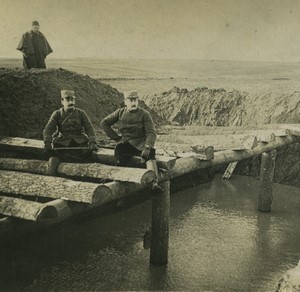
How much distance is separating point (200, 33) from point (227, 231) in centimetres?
891

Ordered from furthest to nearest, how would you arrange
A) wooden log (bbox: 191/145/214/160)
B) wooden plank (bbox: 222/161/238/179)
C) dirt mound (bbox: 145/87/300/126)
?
dirt mound (bbox: 145/87/300/126) → wooden plank (bbox: 222/161/238/179) → wooden log (bbox: 191/145/214/160)

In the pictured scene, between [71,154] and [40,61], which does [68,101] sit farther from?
[40,61]

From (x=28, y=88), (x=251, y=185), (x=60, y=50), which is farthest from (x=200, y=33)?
(x=28, y=88)

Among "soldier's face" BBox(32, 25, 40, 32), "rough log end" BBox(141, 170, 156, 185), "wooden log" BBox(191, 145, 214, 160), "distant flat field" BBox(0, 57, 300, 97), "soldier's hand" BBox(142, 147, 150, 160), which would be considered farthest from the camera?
"distant flat field" BBox(0, 57, 300, 97)

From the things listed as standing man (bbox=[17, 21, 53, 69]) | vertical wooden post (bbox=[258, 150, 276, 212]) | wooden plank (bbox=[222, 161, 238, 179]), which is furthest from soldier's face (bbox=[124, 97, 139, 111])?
wooden plank (bbox=[222, 161, 238, 179])

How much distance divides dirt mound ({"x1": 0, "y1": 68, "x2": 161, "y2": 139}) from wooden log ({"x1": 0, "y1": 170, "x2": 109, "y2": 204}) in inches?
178

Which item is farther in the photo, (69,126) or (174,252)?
(174,252)

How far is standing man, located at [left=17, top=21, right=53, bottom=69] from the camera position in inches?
453

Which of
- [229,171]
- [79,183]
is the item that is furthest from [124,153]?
[229,171]

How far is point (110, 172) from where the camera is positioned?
5.32 metres

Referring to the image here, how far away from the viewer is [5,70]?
10.9m

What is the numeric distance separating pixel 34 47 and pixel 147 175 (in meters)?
7.86

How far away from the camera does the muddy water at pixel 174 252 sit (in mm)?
6094

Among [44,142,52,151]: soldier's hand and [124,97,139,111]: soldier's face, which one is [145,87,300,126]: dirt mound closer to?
[124,97,139,111]: soldier's face
